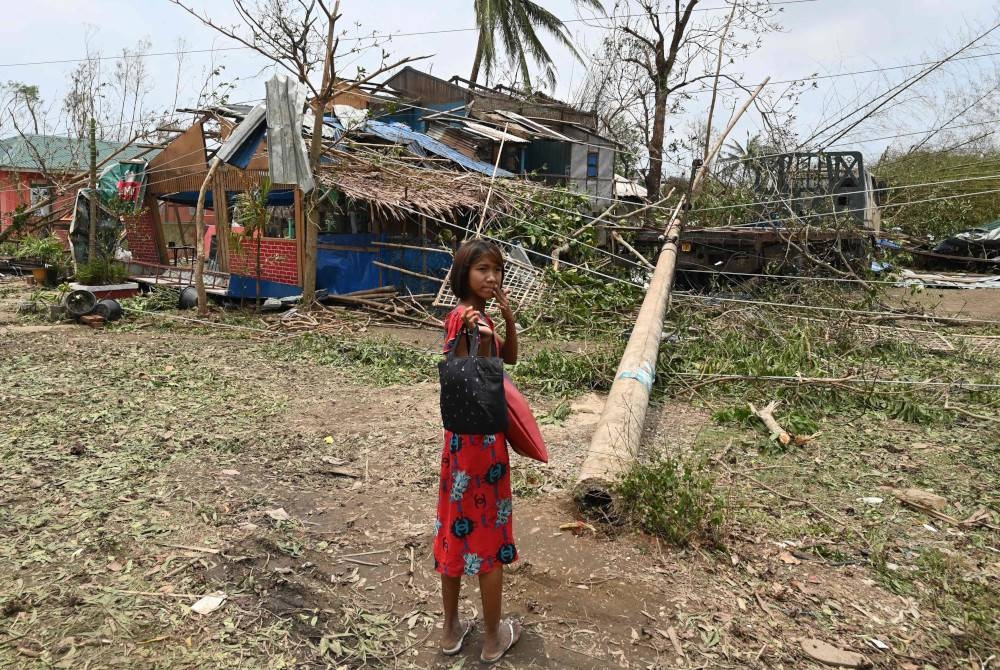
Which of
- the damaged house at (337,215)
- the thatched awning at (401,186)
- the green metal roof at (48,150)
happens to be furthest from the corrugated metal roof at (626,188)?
the green metal roof at (48,150)

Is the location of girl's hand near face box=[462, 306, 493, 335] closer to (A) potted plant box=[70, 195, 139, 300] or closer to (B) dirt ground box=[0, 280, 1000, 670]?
(B) dirt ground box=[0, 280, 1000, 670]

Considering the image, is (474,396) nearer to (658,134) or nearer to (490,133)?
(490,133)

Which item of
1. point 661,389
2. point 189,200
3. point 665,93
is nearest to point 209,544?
point 661,389

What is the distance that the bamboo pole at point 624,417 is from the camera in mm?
3334

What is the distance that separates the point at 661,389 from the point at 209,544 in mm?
3943

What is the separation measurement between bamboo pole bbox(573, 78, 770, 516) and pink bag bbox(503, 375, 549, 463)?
1074 mm

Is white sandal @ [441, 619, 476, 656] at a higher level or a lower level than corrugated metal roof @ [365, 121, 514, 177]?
lower

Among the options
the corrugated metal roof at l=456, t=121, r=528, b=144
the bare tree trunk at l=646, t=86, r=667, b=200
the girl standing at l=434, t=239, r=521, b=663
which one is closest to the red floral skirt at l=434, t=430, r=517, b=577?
the girl standing at l=434, t=239, r=521, b=663

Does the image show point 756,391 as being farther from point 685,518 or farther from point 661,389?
point 685,518

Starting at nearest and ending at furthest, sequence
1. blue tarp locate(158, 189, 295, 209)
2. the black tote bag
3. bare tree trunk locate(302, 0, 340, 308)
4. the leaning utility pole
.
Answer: the black tote bag
bare tree trunk locate(302, 0, 340, 308)
the leaning utility pole
blue tarp locate(158, 189, 295, 209)

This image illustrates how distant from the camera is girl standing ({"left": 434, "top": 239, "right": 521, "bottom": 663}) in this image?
7.50ft

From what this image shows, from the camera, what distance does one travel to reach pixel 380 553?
3176 millimetres

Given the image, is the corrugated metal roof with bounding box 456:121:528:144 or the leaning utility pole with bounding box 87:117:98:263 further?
the corrugated metal roof with bounding box 456:121:528:144

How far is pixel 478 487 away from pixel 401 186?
8.93 meters
